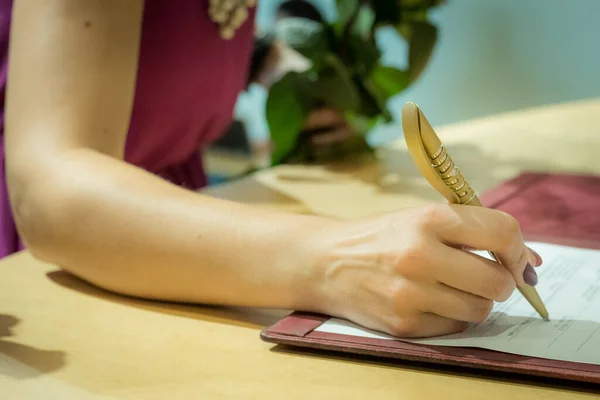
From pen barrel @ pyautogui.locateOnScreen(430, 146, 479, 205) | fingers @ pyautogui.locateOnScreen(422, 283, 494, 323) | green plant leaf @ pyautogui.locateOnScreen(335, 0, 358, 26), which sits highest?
green plant leaf @ pyautogui.locateOnScreen(335, 0, 358, 26)

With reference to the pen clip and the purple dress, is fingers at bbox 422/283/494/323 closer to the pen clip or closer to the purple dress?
the pen clip

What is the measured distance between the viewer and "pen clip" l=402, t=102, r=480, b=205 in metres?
0.43

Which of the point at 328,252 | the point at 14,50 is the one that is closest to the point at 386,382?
the point at 328,252

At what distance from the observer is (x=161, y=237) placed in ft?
1.82

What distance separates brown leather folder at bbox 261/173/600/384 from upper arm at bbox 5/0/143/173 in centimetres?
24

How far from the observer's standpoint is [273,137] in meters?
1.05

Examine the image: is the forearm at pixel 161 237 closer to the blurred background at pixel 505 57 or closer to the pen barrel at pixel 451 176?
the pen barrel at pixel 451 176

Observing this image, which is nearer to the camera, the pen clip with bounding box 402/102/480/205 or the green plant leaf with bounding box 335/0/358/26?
the pen clip with bounding box 402/102/480/205

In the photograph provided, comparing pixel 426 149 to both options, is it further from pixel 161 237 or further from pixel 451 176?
pixel 161 237

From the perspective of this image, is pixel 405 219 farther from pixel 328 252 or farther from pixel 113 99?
pixel 113 99

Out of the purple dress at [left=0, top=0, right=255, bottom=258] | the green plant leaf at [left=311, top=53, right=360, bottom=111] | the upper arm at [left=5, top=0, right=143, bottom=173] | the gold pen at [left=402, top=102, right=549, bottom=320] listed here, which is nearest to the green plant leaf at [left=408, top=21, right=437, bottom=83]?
the green plant leaf at [left=311, top=53, right=360, bottom=111]

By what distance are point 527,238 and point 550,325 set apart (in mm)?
179

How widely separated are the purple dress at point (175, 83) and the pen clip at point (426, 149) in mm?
419

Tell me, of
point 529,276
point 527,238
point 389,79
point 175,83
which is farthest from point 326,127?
point 529,276
